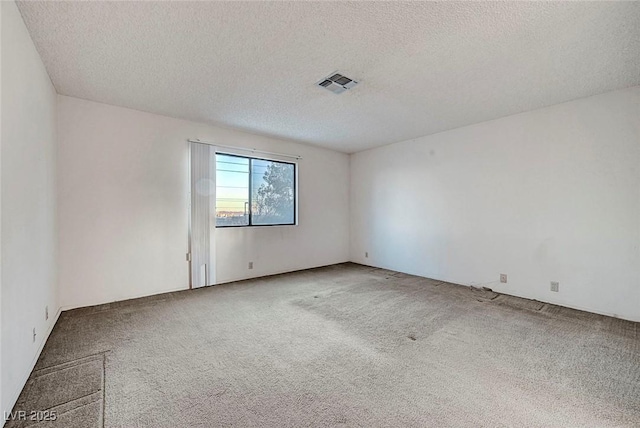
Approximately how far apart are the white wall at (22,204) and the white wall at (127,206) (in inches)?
25.8

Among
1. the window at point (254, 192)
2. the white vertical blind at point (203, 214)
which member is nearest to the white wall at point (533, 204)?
the window at point (254, 192)

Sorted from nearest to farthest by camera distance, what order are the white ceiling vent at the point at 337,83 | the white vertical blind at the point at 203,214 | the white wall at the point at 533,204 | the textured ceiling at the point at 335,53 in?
the textured ceiling at the point at 335,53 < the white ceiling vent at the point at 337,83 < the white wall at the point at 533,204 < the white vertical blind at the point at 203,214

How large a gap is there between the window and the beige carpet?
1.63 m

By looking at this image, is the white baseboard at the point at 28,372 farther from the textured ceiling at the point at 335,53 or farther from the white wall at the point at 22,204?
the textured ceiling at the point at 335,53

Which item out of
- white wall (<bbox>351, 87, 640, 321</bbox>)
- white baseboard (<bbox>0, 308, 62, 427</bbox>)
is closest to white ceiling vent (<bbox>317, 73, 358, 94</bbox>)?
white wall (<bbox>351, 87, 640, 321</bbox>)

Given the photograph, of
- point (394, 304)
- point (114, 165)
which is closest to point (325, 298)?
point (394, 304)

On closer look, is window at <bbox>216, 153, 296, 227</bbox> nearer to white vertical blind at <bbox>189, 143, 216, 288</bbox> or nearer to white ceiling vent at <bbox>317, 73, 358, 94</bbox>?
white vertical blind at <bbox>189, 143, 216, 288</bbox>

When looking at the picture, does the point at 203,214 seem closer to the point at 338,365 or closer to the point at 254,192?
the point at 254,192

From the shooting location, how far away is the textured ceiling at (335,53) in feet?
6.06

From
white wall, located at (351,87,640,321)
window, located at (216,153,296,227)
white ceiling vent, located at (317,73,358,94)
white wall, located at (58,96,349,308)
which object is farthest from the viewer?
window, located at (216,153,296,227)

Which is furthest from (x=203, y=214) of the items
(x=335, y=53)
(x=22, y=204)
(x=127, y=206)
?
(x=335, y=53)

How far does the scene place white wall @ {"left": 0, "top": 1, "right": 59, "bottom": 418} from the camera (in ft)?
5.35

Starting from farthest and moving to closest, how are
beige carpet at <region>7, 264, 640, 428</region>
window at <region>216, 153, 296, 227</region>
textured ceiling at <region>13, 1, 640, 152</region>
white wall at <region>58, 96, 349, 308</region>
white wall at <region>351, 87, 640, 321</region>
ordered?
window at <region>216, 153, 296, 227</region> → white wall at <region>58, 96, 349, 308</region> → white wall at <region>351, 87, 640, 321</region> → textured ceiling at <region>13, 1, 640, 152</region> → beige carpet at <region>7, 264, 640, 428</region>

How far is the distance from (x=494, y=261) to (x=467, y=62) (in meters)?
2.86
